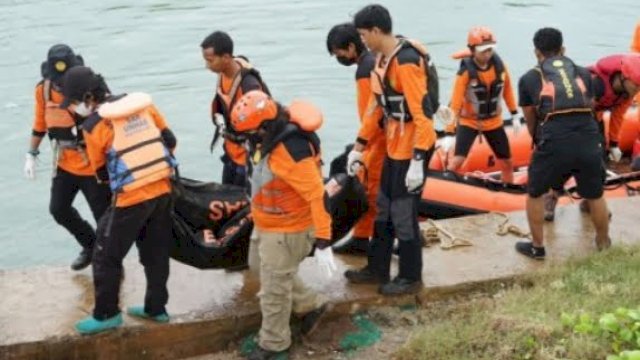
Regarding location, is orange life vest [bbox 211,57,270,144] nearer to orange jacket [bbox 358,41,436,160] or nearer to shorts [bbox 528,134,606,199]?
orange jacket [bbox 358,41,436,160]

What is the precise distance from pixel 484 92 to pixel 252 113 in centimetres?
A: 439

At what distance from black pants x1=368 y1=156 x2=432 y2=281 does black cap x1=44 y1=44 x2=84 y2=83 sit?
238 centimetres

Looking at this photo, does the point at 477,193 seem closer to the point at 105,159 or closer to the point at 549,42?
the point at 549,42

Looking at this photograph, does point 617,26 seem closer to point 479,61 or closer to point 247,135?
point 479,61

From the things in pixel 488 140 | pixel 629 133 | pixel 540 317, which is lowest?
pixel 629 133

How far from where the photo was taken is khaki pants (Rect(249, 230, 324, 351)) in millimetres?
5551

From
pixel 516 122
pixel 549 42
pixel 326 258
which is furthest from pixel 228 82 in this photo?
pixel 516 122

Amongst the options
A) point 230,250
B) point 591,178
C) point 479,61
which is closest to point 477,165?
Answer: point 479,61

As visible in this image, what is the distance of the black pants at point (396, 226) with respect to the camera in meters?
6.07

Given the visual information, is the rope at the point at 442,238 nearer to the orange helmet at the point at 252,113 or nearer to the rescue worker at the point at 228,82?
the rescue worker at the point at 228,82

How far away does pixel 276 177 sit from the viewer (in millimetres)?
5438

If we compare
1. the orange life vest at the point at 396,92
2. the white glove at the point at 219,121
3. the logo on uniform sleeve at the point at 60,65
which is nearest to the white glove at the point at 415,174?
the orange life vest at the point at 396,92

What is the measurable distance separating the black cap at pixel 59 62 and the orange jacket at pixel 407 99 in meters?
2.19

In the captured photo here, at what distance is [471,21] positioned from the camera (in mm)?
21016
